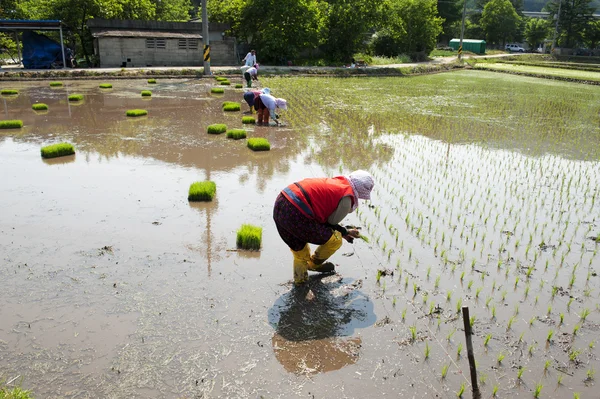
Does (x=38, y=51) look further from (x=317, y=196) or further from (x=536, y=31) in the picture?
(x=536, y=31)

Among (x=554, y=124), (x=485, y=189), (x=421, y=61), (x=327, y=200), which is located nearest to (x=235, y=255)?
(x=327, y=200)

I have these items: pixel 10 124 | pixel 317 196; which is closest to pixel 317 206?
pixel 317 196

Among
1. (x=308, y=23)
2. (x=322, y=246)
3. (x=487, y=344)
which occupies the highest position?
(x=308, y=23)

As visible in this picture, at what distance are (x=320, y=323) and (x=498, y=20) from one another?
6036cm

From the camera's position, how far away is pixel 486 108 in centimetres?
1562

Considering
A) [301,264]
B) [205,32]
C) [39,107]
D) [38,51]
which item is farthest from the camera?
[38,51]

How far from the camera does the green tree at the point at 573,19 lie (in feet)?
163

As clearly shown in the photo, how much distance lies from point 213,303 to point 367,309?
1323 mm

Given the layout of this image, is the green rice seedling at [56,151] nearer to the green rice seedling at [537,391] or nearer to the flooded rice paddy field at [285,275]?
the flooded rice paddy field at [285,275]

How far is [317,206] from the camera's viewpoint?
4012 millimetres

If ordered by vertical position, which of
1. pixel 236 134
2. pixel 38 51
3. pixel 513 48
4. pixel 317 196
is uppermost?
pixel 513 48

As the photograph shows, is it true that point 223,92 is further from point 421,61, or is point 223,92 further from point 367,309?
point 421,61

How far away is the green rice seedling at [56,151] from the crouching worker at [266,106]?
4.50m

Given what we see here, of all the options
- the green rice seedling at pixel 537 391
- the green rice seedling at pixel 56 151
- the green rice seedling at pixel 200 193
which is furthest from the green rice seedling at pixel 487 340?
Result: the green rice seedling at pixel 56 151
